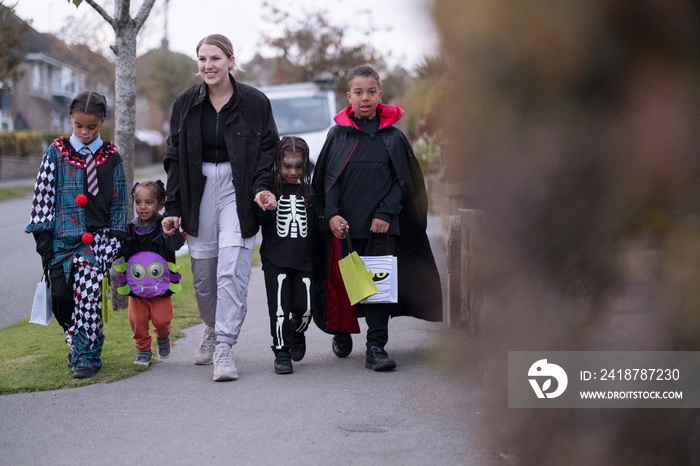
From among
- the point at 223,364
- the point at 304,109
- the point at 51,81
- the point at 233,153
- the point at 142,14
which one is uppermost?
the point at 51,81

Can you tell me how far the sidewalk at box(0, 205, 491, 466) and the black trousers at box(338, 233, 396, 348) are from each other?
217mm

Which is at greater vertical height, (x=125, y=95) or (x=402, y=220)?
(x=125, y=95)

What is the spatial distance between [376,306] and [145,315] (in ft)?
4.90

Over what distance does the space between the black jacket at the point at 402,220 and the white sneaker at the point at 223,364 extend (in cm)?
80

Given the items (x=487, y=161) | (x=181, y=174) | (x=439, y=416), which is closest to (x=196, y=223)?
(x=181, y=174)

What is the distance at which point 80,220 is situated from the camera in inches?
200

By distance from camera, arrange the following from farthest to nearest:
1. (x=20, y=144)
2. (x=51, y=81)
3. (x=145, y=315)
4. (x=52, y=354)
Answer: (x=51, y=81)
(x=20, y=144)
(x=52, y=354)
(x=145, y=315)

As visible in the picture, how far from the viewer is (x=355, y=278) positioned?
5133 mm

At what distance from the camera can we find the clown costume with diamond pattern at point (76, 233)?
199 inches

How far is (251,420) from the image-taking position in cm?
410

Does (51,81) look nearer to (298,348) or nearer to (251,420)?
(298,348)

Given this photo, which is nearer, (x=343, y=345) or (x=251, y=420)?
(x=251, y=420)

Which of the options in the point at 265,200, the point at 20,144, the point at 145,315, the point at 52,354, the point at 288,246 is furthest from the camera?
the point at 20,144

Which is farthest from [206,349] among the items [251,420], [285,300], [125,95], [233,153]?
[125,95]
